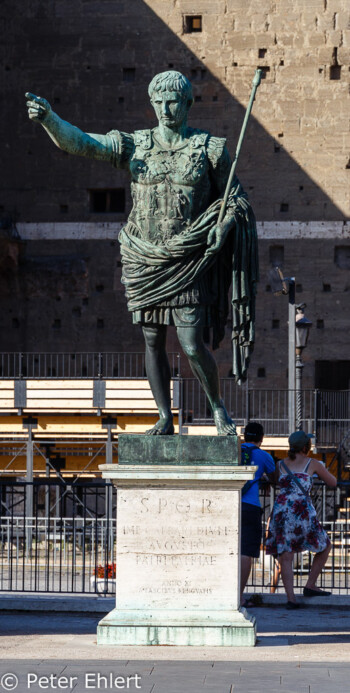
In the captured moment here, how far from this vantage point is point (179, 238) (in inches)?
276

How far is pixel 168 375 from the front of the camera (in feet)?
24.3

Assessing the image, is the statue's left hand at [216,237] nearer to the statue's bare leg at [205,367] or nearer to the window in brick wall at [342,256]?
the statue's bare leg at [205,367]

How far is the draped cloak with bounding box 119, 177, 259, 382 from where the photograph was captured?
705cm

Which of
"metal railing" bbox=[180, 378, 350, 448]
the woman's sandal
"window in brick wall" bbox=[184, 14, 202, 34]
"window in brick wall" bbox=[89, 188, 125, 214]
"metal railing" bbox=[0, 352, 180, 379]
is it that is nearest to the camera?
the woman's sandal

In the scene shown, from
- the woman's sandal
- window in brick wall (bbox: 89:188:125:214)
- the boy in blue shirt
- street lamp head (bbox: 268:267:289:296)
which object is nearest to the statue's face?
the boy in blue shirt

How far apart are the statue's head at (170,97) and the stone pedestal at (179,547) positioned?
68.7 inches

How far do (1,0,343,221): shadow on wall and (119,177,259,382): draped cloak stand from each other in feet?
77.8

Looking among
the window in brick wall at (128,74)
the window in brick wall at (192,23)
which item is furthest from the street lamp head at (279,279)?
the window in brick wall at (192,23)

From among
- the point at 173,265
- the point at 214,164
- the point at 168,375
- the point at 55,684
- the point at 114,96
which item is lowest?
the point at 55,684

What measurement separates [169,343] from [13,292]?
169 inches

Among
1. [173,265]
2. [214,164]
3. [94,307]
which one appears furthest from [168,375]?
[94,307]

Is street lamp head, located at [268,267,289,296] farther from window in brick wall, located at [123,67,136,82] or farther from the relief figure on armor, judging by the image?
window in brick wall, located at [123,67,136,82]

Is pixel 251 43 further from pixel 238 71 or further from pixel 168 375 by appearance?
pixel 168 375

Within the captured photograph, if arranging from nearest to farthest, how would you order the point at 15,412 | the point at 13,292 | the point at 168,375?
the point at 168,375, the point at 15,412, the point at 13,292
